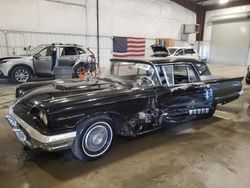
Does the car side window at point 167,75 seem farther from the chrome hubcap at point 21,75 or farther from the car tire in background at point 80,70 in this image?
the chrome hubcap at point 21,75

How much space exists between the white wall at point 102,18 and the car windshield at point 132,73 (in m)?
8.56

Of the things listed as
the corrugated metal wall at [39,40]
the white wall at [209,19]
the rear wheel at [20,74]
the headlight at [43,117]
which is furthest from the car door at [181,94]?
the white wall at [209,19]

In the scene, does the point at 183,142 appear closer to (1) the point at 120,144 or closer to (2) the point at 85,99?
(1) the point at 120,144

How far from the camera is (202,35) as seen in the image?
20.6 m

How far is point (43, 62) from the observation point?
26.6 feet

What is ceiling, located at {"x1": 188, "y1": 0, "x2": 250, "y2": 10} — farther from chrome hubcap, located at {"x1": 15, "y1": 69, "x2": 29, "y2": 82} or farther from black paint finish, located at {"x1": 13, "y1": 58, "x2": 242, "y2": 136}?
black paint finish, located at {"x1": 13, "y1": 58, "x2": 242, "y2": 136}

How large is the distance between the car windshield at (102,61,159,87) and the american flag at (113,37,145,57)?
10549 mm

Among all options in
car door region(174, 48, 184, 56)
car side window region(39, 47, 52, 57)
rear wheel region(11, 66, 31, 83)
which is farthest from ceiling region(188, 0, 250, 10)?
rear wheel region(11, 66, 31, 83)

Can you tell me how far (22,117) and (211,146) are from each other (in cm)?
269

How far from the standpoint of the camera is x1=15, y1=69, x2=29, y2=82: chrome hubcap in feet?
25.6

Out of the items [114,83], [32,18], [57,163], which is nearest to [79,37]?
[32,18]

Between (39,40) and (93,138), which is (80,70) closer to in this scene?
(39,40)

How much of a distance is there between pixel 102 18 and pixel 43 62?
6439 millimetres

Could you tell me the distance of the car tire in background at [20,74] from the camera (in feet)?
25.4
